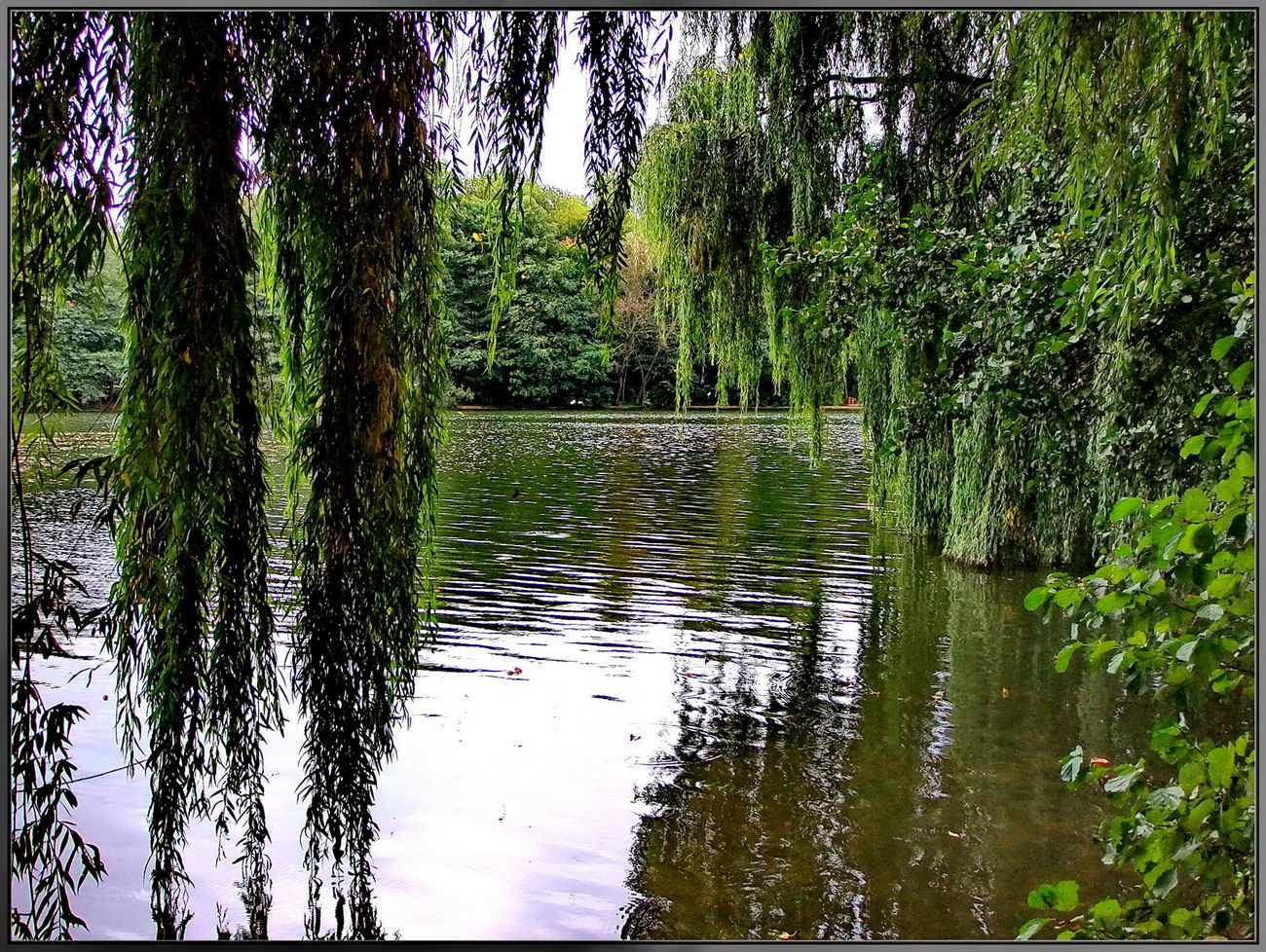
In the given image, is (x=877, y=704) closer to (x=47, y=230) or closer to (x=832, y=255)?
(x=832, y=255)

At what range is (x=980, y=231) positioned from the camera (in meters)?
3.97

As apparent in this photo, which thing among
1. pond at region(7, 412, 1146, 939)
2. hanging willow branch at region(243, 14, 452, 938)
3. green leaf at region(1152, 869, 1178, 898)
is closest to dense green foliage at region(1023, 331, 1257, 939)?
green leaf at region(1152, 869, 1178, 898)

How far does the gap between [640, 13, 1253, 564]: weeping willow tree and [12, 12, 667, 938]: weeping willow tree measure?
1086mm

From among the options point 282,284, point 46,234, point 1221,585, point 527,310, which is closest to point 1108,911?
point 1221,585

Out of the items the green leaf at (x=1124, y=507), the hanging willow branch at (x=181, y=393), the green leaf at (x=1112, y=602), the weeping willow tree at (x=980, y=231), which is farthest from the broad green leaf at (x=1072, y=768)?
the hanging willow branch at (x=181, y=393)

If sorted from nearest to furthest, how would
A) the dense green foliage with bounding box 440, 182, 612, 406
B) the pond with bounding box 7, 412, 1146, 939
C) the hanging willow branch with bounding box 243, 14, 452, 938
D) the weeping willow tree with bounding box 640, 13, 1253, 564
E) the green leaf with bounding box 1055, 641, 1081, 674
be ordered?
the green leaf with bounding box 1055, 641, 1081, 674
the hanging willow branch with bounding box 243, 14, 452, 938
the weeping willow tree with bounding box 640, 13, 1253, 564
the dense green foliage with bounding box 440, 182, 612, 406
the pond with bounding box 7, 412, 1146, 939

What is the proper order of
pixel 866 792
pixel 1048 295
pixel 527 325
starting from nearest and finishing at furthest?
pixel 1048 295 → pixel 866 792 → pixel 527 325

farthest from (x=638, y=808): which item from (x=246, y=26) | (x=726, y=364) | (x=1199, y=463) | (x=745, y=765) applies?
(x=726, y=364)

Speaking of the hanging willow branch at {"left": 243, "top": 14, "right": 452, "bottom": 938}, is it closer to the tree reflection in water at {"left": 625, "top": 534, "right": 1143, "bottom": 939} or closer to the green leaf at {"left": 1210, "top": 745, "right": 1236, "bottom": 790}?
the tree reflection in water at {"left": 625, "top": 534, "right": 1143, "bottom": 939}

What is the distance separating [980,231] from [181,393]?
130 inches

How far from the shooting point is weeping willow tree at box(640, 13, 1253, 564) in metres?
2.10

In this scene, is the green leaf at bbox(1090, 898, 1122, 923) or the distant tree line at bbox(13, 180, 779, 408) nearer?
the green leaf at bbox(1090, 898, 1122, 923)

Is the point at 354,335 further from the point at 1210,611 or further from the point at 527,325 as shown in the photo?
the point at 527,325

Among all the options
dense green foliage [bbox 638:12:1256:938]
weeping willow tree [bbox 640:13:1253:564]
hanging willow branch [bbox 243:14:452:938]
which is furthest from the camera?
weeping willow tree [bbox 640:13:1253:564]
